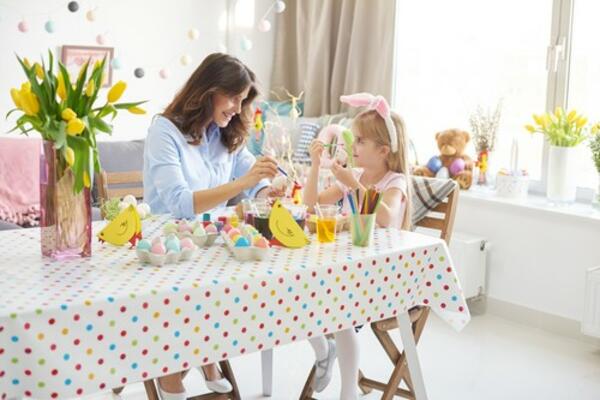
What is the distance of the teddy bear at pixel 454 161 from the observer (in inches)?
167

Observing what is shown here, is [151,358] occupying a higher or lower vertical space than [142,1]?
lower

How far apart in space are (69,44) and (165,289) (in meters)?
3.26

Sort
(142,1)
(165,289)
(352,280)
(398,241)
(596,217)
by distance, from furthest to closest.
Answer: (142,1)
(596,217)
(398,241)
(352,280)
(165,289)

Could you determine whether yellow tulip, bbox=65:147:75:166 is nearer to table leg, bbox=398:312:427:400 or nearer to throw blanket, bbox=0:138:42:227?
table leg, bbox=398:312:427:400

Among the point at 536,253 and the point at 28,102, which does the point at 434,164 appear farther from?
the point at 28,102

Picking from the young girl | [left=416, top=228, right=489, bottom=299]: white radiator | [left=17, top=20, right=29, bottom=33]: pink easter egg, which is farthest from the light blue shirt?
[left=17, top=20, right=29, bottom=33]: pink easter egg

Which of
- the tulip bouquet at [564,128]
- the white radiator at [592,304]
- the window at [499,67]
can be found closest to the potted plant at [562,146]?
the tulip bouquet at [564,128]

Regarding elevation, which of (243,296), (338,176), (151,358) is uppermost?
(338,176)

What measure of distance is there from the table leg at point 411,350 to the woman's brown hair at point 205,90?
3.22 ft

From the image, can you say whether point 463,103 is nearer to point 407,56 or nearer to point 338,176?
point 407,56

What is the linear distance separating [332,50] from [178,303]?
3.61 m

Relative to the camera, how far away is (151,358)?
5.82 ft

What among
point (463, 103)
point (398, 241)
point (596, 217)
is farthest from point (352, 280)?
point (463, 103)

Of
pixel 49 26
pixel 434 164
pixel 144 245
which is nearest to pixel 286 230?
pixel 144 245
